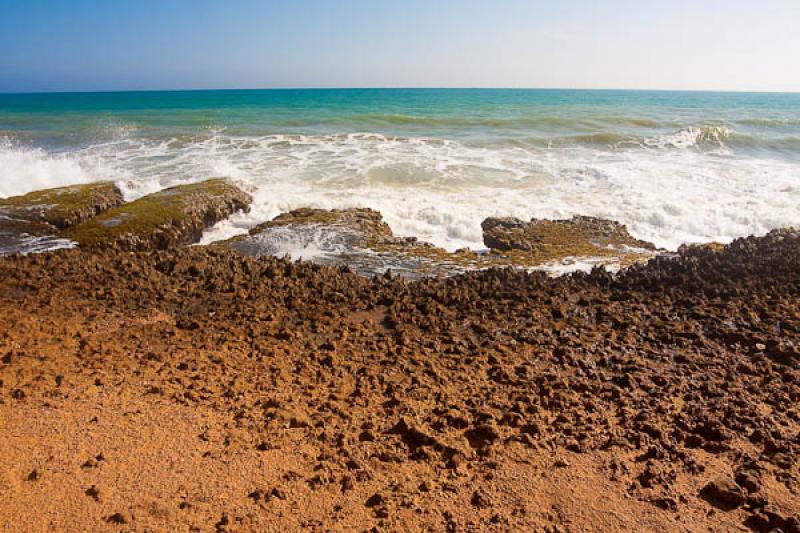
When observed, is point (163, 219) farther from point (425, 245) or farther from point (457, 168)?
point (457, 168)

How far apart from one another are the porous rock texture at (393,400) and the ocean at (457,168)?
482 cm

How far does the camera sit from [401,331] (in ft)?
21.6

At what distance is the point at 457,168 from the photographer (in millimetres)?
19625

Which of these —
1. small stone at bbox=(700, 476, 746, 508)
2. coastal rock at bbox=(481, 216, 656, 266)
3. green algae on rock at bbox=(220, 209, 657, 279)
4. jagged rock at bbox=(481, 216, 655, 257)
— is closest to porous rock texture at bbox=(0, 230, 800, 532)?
small stone at bbox=(700, 476, 746, 508)

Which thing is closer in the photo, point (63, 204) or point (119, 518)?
point (119, 518)

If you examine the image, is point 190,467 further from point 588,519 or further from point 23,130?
point 23,130

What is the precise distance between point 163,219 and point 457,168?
39.0 ft

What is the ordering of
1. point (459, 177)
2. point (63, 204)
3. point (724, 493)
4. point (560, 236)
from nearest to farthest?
point (724, 493) → point (560, 236) → point (63, 204) → point (459, 177)

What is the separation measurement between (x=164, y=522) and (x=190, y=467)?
567mm

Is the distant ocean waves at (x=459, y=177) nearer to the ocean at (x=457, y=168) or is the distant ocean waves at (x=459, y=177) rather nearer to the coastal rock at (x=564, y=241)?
the ocean at (x=457, y=168)

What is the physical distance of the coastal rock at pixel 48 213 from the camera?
10.1m

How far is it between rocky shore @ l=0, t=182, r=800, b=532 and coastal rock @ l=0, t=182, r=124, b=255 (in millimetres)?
2326

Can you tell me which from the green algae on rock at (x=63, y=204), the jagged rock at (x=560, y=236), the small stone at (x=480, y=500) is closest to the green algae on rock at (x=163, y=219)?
the green algae on rock at (x=63, y=204)

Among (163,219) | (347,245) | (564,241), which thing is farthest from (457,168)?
(163,219)
